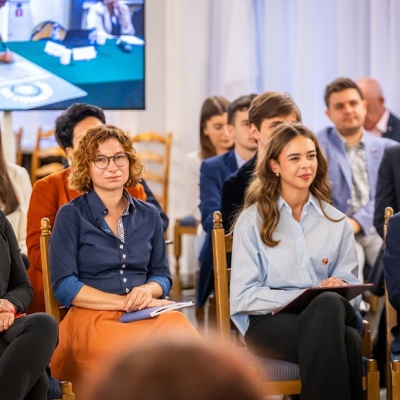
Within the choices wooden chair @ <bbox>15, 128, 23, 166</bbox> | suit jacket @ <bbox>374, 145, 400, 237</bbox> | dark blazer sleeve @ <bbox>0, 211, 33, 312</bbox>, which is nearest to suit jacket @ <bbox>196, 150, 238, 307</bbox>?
suit jacket @ <bbox>374, 145, 400, 237</bbox>

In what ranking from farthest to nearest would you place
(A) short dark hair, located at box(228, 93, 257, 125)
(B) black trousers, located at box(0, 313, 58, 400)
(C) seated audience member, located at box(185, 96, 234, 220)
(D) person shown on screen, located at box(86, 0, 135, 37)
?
(C) seated audience member, located at box(185, 96, 234, 220), (D) person shown on screen, located at box(86, 0, 135, 37), (A) short dark hair, located at box(228, 93, 257, 125), (B) black trousers, located at box(0, 313, 58, 400)

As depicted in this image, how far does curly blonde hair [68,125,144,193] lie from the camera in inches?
123

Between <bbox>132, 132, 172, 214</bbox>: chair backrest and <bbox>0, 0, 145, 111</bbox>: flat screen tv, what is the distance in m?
2.24

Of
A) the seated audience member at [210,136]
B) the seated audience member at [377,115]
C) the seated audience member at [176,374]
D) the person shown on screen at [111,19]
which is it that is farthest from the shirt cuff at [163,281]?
the seated audience member at [377,115]

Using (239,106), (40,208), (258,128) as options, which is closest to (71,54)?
(239,106)

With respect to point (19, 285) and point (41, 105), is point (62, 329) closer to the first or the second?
point (19, 285)

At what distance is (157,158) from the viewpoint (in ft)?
23.2

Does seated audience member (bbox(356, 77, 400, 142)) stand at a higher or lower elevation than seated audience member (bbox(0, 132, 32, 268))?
higher

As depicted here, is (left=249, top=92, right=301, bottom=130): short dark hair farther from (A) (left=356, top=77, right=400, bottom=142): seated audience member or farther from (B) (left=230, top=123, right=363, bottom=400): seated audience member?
(A) (left=356, top=77, right=400, bottom=142): seated audience member

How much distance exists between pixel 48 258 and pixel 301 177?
2.97ft

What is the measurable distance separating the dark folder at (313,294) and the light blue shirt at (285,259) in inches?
2.2

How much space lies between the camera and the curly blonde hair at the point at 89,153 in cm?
312

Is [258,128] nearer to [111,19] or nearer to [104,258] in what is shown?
[104,258]

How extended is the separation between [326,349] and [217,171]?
1.49 metres
